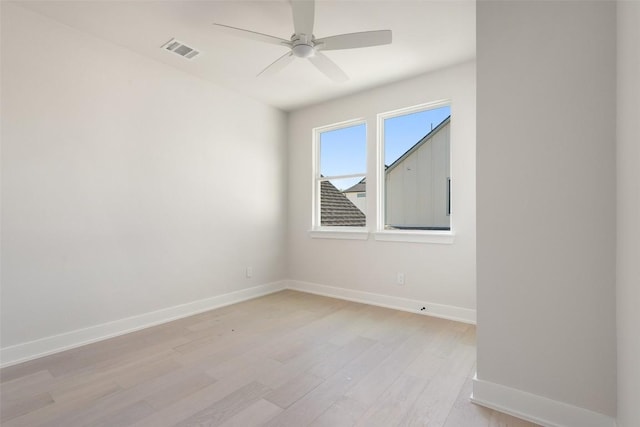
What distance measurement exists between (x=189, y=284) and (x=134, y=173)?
131 centimetres

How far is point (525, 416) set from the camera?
164 centimetres

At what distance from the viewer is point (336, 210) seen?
4.36m

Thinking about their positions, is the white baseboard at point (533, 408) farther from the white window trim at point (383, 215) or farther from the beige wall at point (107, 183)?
the beige wall at point (107, 183)

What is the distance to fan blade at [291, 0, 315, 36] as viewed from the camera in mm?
1905

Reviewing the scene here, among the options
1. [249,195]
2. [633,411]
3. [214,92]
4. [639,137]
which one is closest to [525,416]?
[633,411]

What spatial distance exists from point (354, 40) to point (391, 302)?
275 centimetres

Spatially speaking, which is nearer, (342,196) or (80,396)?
(80,396)

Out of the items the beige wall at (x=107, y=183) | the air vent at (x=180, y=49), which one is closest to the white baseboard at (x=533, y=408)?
the beige wall at (x=107, y=183)

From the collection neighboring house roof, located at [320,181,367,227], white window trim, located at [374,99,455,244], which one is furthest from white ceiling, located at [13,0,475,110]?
neighboring house roof, located at [320,181,367,227]

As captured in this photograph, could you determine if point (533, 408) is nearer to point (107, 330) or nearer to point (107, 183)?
point (107, 330)

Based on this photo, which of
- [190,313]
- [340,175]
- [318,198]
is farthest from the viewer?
[318,198]

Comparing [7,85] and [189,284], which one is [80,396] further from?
[7,85]

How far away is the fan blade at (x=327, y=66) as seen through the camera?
2418 millimetres

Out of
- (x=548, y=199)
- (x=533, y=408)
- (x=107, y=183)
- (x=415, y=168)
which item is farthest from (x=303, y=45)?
(x=533, y=408)
